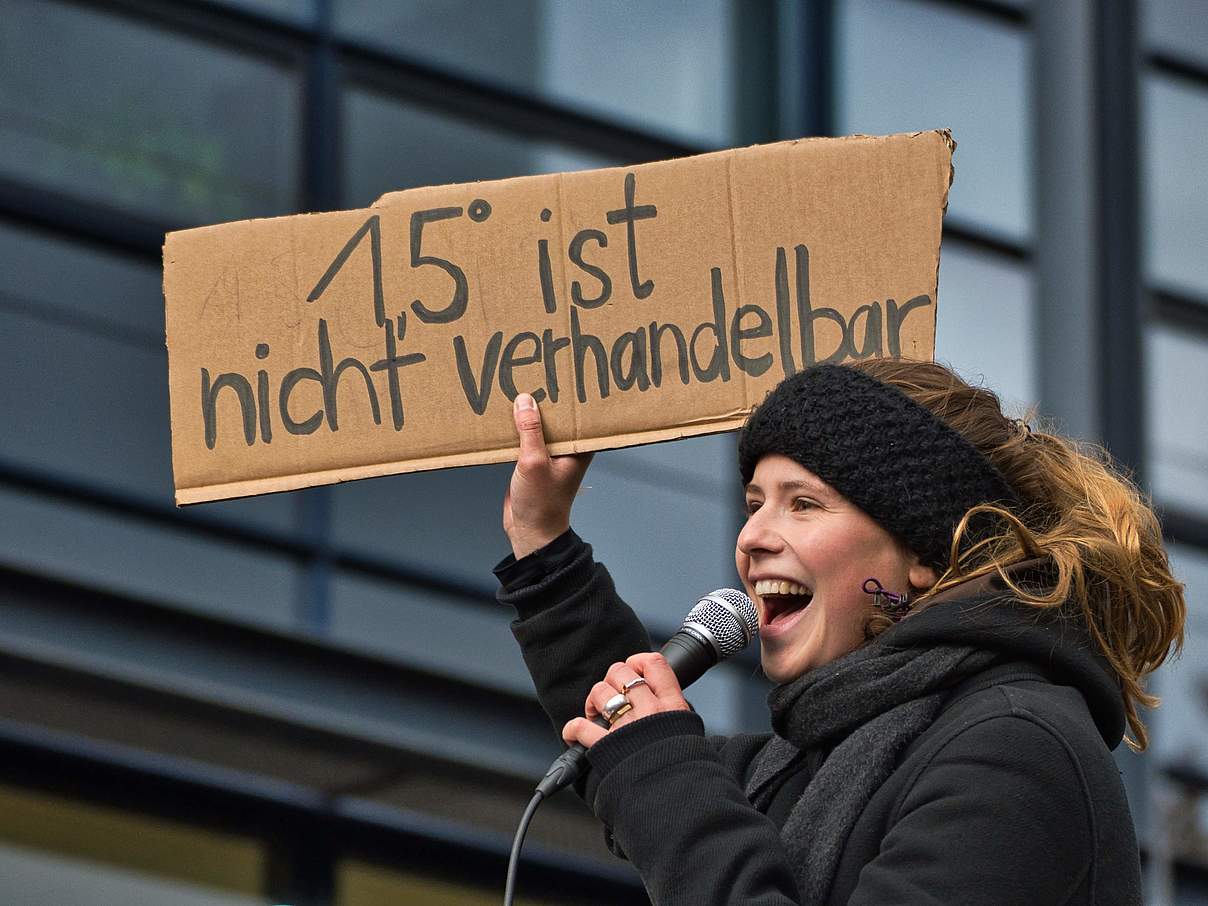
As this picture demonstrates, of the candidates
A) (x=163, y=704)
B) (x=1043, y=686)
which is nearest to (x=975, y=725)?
(x=1043, y=686)

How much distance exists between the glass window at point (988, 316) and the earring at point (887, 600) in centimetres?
589

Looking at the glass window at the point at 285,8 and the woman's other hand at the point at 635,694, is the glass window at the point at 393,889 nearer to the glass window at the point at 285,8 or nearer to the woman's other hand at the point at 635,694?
the glass window at the point at 285,8

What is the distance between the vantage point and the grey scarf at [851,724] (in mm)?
1811

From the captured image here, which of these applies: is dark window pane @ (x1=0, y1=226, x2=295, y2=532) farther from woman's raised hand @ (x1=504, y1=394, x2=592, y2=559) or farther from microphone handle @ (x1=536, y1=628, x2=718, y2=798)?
microphone handle @ (x1=536, y1=628, x2=718, y2=798)

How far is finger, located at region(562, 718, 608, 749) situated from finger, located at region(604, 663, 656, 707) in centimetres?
4

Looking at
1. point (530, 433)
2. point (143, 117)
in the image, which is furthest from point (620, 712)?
point (143, 117)

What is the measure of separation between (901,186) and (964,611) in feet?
1.55

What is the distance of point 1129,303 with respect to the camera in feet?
22.2

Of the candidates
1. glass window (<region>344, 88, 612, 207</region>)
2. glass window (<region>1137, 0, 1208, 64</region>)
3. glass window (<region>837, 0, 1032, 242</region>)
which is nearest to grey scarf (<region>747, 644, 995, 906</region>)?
glass window (<region>344, 88, 612, 207</region>)

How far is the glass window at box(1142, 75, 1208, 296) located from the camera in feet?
27.1

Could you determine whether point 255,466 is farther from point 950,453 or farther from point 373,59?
point 373,59

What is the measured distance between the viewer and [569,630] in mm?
2201

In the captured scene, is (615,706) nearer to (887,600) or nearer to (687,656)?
→ (687,656)

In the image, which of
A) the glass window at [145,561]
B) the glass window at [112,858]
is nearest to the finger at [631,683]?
the glass window at [145,561]
